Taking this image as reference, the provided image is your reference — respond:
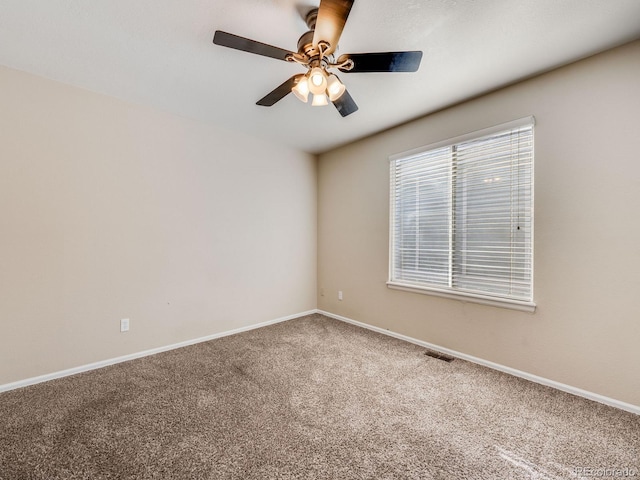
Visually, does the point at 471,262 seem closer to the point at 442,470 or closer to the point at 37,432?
the point at 442,470

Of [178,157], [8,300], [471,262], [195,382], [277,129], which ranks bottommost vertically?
[195,382]

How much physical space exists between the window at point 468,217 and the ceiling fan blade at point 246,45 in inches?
79.0

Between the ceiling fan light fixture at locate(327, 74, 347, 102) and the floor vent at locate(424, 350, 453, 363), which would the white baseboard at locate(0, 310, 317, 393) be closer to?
the floor vent at locate(424, 350, 453, 363)

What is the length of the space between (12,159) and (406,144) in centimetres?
363

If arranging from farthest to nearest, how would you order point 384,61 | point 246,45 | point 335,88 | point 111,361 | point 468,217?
point 468,217 < point 111,361 < point 335,88 < point 384,61 < point 246,45

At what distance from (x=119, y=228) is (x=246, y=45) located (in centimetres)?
215

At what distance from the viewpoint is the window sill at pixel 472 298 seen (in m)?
2.34

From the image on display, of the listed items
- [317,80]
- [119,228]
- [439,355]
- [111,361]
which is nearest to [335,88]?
[317,80]

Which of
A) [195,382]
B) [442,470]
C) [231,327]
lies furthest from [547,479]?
[231,327]

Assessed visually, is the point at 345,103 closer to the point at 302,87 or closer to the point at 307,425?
the point at 302,87

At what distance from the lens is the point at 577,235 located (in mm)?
2104

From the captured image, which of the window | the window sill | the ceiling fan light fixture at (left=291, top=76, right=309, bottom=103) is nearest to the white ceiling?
the ceiling fan light fixture at (left=291, top=76, right=309, bottom=103)

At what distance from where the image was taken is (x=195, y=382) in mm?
2295

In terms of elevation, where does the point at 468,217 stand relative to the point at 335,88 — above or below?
below
